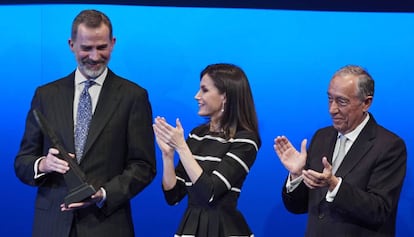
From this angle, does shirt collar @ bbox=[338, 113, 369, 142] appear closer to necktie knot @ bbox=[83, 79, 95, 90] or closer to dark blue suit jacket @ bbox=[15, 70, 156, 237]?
dark blue suit jacket @ bbox=[15, 70, 156, 237]

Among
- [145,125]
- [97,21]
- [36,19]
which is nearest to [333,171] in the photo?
[145,125]

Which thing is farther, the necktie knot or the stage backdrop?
the stage backdrop

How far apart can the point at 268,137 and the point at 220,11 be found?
0.68m

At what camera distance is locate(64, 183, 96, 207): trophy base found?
8.96 feet

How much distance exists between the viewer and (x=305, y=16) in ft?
12.4

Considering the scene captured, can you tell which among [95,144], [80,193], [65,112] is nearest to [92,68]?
[65,112]

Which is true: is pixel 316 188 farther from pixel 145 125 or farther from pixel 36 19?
pixel 36 19

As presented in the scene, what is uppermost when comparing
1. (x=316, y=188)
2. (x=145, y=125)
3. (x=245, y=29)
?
(x=245, y=29)

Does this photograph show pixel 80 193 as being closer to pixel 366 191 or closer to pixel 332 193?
pixel 332 193

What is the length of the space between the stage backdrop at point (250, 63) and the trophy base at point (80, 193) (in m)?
1.22

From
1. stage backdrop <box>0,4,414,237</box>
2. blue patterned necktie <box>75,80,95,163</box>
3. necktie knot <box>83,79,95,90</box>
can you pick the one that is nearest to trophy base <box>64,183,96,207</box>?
blue patterned necktie <box>75,80,95,163</box>

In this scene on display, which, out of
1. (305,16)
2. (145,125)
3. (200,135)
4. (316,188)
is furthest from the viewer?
(305,16)

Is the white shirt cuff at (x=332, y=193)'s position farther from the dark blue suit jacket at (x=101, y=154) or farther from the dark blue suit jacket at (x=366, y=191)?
the dark blue suit jacket at (x=101, y=154)

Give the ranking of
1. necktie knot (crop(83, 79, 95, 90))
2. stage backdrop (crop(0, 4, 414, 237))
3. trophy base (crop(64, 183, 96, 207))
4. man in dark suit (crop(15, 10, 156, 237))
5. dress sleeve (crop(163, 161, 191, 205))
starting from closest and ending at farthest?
1. trophy base (crop(64, 183, 96, 207))
2. man in dark suit (crop(15, 10, 156, 237))
3. necktie knot (crop(83, 79, 95, 90))
4. dress sleeve (crop(163, 161, 191, 205))
5. stage backdrop (crop(0, 4, 414, 237))
